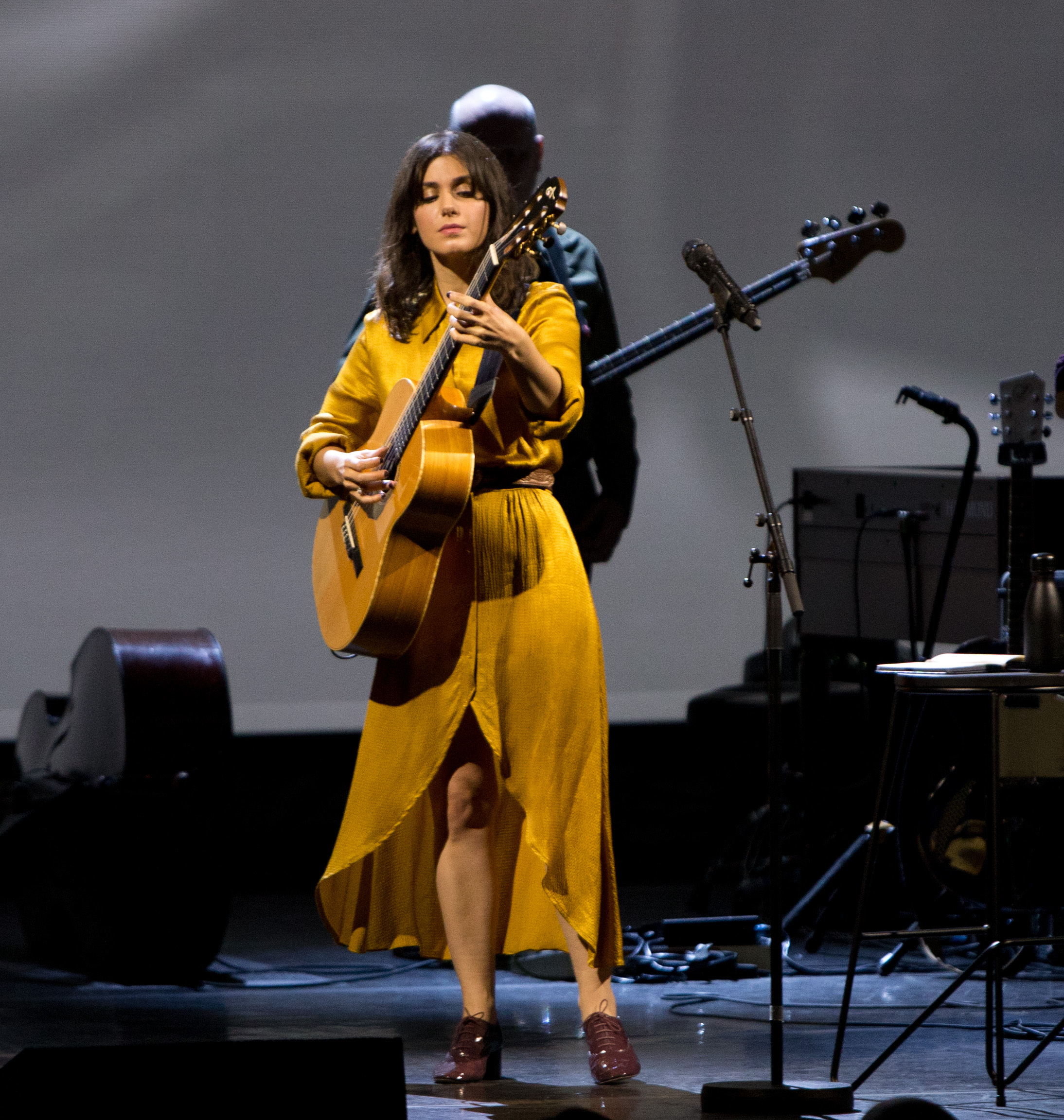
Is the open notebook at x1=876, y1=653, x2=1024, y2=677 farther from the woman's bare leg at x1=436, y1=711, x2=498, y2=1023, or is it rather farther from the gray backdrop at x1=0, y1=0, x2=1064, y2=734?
the gray backdrop at x1=0, y1=0, x2=1064, y2=734

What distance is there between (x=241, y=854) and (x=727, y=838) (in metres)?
1.38

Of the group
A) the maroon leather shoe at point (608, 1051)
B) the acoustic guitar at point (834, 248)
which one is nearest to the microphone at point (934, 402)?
the acoustic guitar at point (834, 248)

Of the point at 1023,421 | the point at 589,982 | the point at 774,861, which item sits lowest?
the point at 589,982

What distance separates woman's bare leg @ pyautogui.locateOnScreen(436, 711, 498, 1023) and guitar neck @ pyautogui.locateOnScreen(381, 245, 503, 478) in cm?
43

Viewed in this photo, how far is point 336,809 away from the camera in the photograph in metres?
5.37

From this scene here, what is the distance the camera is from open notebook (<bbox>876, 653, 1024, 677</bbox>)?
2859 millimetres

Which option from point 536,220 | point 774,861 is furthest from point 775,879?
point 536,220

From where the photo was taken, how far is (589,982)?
3002 millimetres

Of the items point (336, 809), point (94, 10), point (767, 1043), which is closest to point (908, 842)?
point (767, 1043)

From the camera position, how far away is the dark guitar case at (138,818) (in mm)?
4098

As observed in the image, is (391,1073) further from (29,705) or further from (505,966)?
(29,705)

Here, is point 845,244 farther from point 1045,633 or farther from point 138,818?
point 138,818

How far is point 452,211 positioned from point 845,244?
0.94 m

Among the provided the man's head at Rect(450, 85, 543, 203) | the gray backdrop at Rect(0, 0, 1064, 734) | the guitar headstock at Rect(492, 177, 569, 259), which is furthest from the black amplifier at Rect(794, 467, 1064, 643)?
the guitar headstock at Rect(492, 177, 569, 259)
